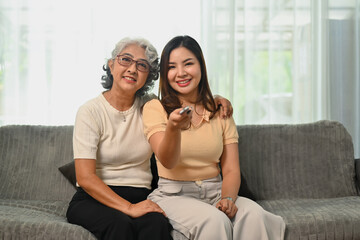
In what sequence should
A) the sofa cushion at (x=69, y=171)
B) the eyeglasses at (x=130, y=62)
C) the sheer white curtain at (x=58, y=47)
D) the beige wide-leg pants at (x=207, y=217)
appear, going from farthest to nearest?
1. the sheer white curtain at (x=58, y=47)
2. the sofa cushion at (x=69, y=171)
3. the eyeglasses at (x=130, y=62)
4. the beige wide-leg pants at (x=207, y=217)

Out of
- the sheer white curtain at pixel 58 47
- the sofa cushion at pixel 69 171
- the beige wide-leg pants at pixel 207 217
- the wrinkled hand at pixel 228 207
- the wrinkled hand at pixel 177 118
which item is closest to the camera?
the wrinkled hand at pixel 177 118

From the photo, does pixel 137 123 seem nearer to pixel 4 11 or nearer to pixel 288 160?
pixel 288 160

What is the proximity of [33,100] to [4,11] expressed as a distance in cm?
65

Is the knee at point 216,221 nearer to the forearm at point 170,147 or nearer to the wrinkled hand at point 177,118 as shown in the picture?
the forearm at point 170,147

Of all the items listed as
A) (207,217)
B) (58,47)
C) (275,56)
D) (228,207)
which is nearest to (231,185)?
(228,207)

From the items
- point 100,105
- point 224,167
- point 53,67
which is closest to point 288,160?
point 224,167

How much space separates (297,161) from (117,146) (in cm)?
110

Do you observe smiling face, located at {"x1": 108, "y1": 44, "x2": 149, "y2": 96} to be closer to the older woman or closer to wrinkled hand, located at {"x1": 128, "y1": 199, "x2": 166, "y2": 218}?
the older woman

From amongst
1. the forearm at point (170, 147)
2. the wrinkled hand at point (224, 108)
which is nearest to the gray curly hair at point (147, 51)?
the wrinkled hand at point (224, 108)

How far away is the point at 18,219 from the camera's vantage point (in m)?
1.77

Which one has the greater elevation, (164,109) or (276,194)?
(164,109)

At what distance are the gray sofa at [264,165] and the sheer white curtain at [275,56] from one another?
0.58m

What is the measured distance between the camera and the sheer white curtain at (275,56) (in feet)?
9.70

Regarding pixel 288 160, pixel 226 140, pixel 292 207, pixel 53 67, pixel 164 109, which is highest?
pixel 53 67
